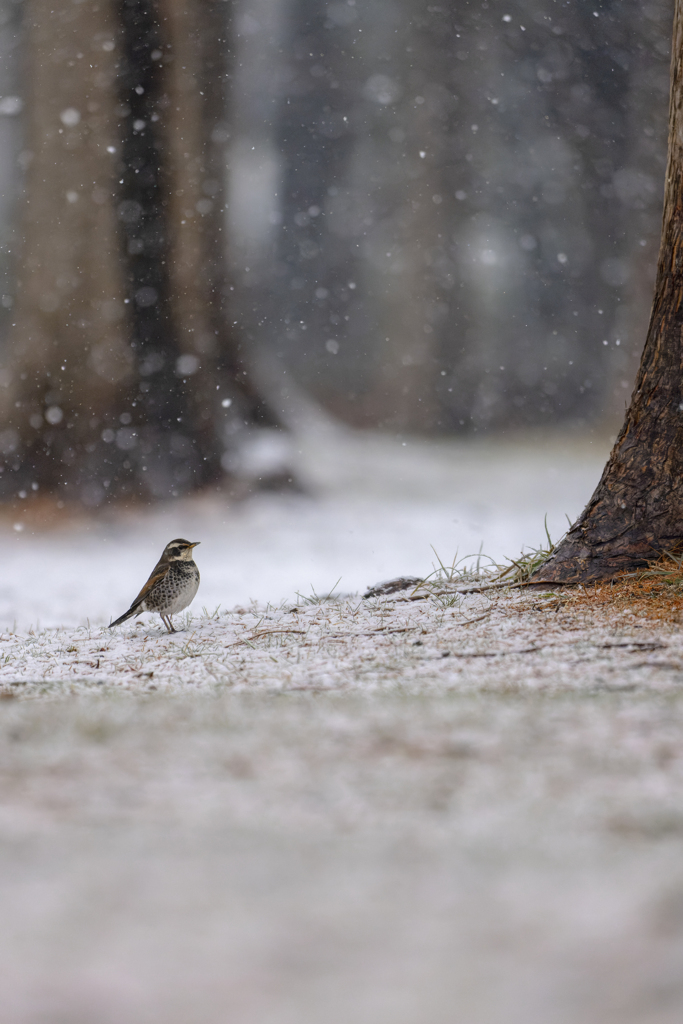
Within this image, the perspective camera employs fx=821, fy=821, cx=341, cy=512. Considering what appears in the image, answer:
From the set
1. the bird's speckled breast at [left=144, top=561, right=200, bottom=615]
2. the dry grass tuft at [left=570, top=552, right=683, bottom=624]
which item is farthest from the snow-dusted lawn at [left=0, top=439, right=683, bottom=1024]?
the bird's speckled breast at [left=144, top=561, right=200, bottom=615]

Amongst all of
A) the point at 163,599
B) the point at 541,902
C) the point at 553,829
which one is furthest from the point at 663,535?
the point at 541,902

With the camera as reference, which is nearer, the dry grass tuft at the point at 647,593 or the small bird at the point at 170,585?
the dry grass tuft at the point at 647,593

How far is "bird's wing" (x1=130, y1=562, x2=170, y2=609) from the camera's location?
3.40 m

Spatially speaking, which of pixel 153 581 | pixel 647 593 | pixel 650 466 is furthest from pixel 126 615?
pixel 650 466

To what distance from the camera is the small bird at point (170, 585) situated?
3.37 metres

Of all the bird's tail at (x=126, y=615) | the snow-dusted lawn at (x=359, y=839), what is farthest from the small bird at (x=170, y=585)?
the snow-dusted lawn at (x=359, y=839)

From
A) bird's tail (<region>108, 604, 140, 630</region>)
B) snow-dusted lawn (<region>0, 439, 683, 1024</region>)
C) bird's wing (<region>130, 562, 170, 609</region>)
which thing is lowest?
snow-dusted lawn (<region>0, 439, 683, 1024</region>)

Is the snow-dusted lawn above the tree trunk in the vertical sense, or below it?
below

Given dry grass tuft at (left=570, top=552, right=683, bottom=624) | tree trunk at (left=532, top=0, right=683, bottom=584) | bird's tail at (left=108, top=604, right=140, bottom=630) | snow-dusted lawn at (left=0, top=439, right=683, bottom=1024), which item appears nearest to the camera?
snow-dusted lawn at (left=0, top=439, right=683, bottom=1024)

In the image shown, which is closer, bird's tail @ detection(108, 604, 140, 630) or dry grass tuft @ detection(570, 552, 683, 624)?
dry grass tuft @ detection(570, 552, 683, 624)

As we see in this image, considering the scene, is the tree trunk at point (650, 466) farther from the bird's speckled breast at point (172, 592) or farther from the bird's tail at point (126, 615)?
the bird's tail at point (126, 615)

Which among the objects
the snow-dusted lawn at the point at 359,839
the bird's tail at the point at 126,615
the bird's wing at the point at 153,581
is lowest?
the snow-dusted lawn at the point at 359,839

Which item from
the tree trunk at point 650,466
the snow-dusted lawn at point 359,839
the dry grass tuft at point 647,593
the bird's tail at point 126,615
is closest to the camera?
the snow-dusted lawn at point 359,839

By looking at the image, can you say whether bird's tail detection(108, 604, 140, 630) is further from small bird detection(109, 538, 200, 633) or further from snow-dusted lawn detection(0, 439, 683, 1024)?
snow-dusted lawn detection(0, 439, 683, 1024)
